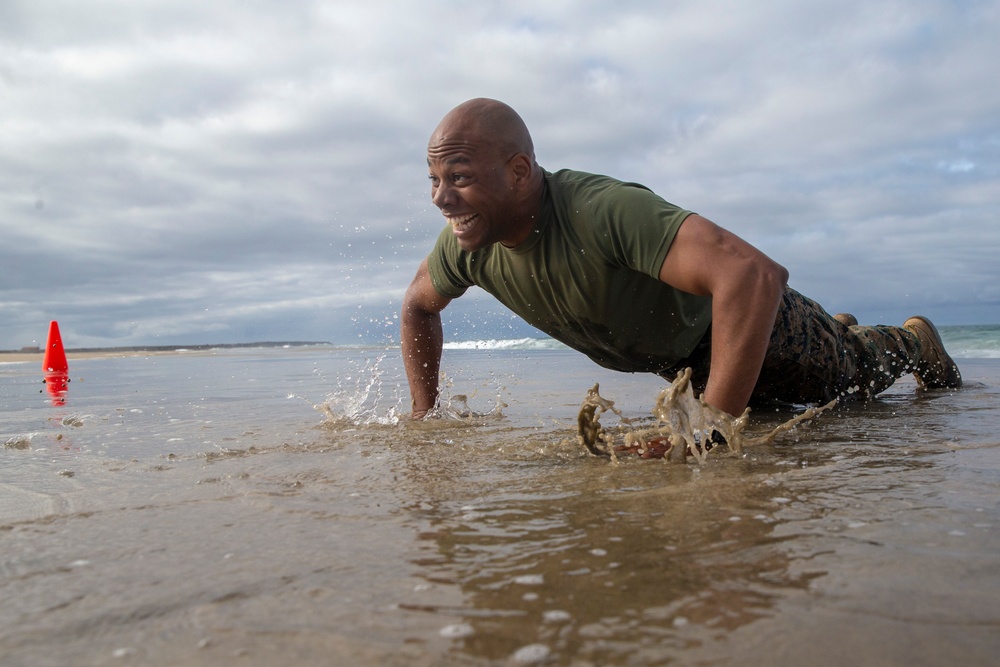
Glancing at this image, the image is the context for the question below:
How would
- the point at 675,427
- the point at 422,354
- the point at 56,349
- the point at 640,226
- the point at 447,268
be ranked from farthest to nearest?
the point at 56,349, the point at 422,354, the point at 447,268, the point at 640,226, the point at 675,427

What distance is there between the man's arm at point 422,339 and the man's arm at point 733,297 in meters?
1.75

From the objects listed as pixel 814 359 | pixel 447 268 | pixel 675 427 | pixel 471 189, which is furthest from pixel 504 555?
pixel 814 359

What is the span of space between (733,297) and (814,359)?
1.53m

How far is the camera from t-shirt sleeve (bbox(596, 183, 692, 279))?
9.04 feet

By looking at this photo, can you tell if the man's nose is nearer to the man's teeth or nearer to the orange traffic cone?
the man's teeth

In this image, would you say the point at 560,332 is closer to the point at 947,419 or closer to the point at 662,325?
the point at 662,325

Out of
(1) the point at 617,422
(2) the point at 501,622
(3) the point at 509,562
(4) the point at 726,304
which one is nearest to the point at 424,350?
(1) the point at 617,422

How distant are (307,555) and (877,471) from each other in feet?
5.24

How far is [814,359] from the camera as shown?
153 inches

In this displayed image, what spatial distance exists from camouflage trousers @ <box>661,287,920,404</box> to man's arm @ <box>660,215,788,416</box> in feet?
3.18

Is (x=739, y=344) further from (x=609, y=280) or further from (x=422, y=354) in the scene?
(x=422, y=354)

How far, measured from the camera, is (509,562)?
4.56ft

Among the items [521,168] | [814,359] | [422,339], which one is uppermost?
[521,168]

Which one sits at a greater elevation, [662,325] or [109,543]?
[662,325]
